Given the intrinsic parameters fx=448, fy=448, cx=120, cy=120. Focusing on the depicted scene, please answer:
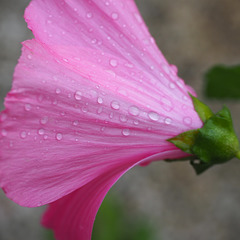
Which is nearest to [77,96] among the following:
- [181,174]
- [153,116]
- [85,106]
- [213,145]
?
[85,106]

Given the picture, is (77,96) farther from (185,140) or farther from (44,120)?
(185,140)

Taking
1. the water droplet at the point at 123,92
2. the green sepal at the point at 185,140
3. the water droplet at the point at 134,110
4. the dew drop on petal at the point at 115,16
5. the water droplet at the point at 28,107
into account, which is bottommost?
the green sepal at the point at 185,140

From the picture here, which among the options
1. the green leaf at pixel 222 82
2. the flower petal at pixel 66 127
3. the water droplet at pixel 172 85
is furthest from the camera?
the green leaf at pixel 222 82

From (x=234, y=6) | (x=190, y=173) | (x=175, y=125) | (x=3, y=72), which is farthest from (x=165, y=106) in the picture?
(x=234, y=6)

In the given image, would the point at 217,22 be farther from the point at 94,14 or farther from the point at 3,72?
the point at 94,14

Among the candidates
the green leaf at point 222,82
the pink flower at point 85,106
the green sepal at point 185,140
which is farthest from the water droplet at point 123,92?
the green leaf at point 222,82

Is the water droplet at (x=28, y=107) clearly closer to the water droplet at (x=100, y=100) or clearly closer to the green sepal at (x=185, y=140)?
the water droplet at (x=100, y=100)

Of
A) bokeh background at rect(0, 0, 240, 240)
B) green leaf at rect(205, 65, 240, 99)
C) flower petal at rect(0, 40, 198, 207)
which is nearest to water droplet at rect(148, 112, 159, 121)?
flower petal at rect(0, 40, 198, 207)

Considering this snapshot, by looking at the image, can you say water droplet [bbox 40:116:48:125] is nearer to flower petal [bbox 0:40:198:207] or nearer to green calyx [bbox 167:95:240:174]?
flower petal [bbox 0:40:198:207]
